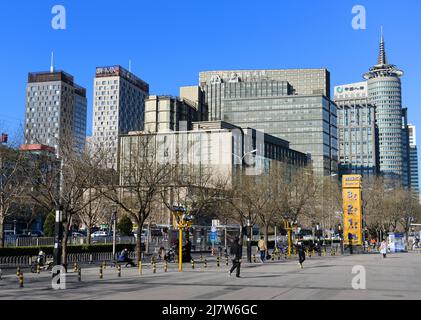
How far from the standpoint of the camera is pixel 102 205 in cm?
5725

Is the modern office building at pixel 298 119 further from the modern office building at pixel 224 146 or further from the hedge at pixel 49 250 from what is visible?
the hedge at pixel 49 250

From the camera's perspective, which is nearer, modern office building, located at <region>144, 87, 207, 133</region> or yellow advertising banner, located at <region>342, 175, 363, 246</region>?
yellow advertising banner, located at <region>342, 175, 363, 246</region>

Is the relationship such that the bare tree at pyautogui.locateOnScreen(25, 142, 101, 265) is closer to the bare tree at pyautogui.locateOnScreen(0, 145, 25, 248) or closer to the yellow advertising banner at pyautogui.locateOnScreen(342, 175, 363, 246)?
the bare tree at pyautogui.locateOnScreen(0, 145, 25, 248)

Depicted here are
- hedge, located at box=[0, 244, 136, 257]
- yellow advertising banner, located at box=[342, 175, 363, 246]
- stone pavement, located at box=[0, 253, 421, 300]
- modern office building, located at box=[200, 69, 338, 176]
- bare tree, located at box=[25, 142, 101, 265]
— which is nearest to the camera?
stone pavement, located at box=[0, 253, 421, 300]

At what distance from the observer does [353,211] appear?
6128 centimetres

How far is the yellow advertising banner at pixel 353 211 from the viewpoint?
6103 centimetres

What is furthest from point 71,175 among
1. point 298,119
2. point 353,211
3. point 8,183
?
point 298,119

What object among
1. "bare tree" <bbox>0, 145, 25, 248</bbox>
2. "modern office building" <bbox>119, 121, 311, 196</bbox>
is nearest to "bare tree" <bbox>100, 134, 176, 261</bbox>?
"bare tree" <bbox>0, 145, 25, 248</bbox>

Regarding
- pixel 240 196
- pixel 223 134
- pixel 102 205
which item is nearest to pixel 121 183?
pixel 102 205

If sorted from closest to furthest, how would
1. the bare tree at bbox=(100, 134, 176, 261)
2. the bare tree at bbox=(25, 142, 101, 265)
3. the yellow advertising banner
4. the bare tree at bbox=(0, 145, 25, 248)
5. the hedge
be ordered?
the bare tree at bbox=(25, 142, 101, 265)
the hedge
the bare tree at bbox=(100, 134, 176, 261)
the bare tree at bbox=(0, 145, 25, 248)
the yellow advertising banner

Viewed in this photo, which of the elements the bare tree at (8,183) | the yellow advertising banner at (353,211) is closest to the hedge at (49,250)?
the bare tree at (8,183)

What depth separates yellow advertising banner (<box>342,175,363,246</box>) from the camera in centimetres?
6103

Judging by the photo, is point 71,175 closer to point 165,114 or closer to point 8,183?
point 8,183

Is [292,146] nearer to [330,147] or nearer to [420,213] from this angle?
[330,147]
